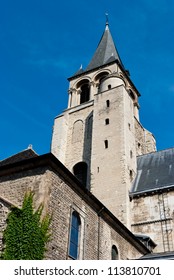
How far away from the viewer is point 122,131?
2098 cm

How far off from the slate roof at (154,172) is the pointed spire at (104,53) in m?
10.5

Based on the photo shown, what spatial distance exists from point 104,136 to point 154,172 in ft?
12.7

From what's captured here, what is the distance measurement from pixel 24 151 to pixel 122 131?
849cm

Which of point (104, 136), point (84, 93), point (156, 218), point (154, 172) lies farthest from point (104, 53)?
point (156, 218)

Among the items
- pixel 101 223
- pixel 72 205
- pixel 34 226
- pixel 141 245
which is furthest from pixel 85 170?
pixel 34 226

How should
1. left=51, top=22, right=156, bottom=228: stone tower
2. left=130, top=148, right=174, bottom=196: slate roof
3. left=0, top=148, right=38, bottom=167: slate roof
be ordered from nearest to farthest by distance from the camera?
1. left=0, top=148, right=38, bottom=167: slate roof
2. left=130, top=148, right=174, bottom=196: slate roof
3. left=51, top=22, right=156, bottom=228: stone tower

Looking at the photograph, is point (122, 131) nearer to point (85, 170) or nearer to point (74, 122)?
point (85, 170)

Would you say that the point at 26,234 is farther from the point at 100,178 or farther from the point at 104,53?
the point at 104,53

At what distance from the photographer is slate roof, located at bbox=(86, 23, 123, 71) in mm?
29734

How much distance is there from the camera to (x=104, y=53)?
31453mm

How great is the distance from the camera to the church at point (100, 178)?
33.4 ft

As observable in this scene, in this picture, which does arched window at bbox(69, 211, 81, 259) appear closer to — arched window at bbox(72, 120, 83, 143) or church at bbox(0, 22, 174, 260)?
church at bbox(0, 22, 174, 260)

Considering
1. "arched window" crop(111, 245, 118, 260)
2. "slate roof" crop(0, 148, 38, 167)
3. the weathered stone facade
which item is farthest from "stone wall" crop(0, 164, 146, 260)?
"slate roof" crop(0, 148, 38, 167)

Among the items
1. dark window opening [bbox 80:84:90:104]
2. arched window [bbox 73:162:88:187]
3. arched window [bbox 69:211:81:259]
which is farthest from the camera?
dark window opening [bbox 80:84:90:104]
